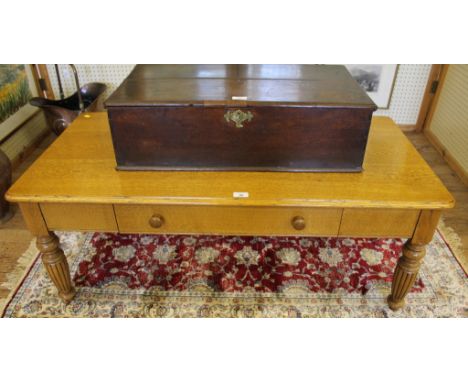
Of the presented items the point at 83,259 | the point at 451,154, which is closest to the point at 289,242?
the point at 83,259

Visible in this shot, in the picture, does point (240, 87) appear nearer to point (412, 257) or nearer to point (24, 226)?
point (412, 257)

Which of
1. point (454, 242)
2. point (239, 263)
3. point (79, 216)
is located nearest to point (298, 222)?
point (239, 263)

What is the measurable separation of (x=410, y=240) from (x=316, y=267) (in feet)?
1.78

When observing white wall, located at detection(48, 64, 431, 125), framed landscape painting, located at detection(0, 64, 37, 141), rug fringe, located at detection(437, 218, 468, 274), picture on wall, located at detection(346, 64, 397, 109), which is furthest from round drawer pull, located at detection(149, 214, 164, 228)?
picture on wall, located at detection(346, 64, 397, 109)

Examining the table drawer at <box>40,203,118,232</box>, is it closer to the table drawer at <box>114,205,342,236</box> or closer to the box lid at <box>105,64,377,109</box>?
the table drawer at <box>114,205,342,236</box>

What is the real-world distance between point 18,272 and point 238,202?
1.23 m

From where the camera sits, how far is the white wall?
2.93 meters

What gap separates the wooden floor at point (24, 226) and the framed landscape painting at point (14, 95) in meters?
0.29

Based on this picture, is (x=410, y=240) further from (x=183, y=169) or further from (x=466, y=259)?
(x=183, y=169)

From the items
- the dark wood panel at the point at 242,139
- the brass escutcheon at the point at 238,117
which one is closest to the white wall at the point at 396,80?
the dark wood panel at the point at 242,139

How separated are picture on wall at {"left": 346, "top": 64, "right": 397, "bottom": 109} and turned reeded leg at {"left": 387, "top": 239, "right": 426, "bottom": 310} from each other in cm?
181

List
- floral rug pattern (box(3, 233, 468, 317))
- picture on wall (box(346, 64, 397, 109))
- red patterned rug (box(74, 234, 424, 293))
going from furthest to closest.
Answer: picture on wall (box(346, 64, 397, 109)) < red patterned rug (box(74, 234, 424, 293)) < floral rug pattern (box(3, 233, 468, 317))

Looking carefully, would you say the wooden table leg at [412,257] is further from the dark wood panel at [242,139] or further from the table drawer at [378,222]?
the dark wood panel at [242,139]

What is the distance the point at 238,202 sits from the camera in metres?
1.29
